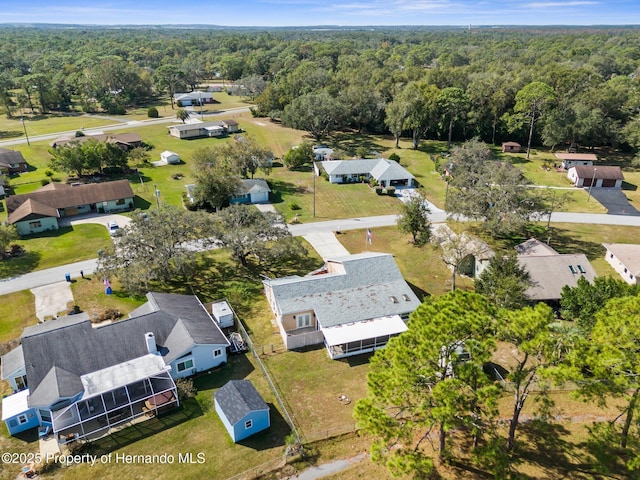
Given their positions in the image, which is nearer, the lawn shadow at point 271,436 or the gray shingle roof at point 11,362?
the lawn shadow at point 271,436

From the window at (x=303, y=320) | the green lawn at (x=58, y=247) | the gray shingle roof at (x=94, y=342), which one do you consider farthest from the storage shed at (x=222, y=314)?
the green lawn at (x=58, y=247)

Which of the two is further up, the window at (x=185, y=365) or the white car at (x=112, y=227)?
the white car at (x=112, y=227)

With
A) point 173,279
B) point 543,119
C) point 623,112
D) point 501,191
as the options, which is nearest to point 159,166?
point 173,279

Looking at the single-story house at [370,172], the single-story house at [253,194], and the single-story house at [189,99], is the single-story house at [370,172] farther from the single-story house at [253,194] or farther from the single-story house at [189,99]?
the single-story house at [189,99]

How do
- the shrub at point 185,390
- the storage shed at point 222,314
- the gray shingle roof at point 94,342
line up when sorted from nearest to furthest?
the gray shingle roof at point 94,342, the shrub at point 185,390, the storage shed at point 222,314

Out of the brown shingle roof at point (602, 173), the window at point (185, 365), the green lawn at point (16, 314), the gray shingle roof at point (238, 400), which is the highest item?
the brown shingle roof at point (602, 173)

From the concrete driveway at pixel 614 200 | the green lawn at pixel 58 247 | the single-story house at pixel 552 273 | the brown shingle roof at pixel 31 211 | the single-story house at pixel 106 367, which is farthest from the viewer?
the concrete driveway at pixel 614 200

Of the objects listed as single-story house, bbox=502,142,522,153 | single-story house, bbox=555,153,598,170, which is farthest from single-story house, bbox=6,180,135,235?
single-story house, bbox=555,153,598,170

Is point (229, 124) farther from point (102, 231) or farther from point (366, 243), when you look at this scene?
point (366, 243)
